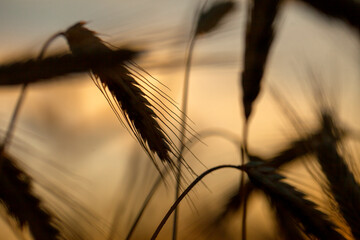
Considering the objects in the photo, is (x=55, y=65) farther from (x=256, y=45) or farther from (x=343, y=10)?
(x=343, y=10)

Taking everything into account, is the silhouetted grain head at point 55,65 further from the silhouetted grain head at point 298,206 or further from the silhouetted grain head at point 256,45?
the silhouetted grain head at point 256,45

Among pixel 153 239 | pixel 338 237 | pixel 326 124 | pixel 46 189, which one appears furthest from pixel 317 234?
pixel 326 124

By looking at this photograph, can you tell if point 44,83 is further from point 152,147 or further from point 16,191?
point 16,191

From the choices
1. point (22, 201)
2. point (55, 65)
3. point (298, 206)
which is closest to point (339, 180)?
point (298, 206)

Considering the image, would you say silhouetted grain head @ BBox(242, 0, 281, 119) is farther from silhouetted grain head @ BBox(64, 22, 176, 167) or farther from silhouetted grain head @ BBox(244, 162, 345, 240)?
silhouetted grain head @ BBox(64, 22, 176, 167)

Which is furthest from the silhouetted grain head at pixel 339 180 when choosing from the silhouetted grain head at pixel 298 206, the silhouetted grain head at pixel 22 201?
the silhouetted grain head at pixel 22 201
